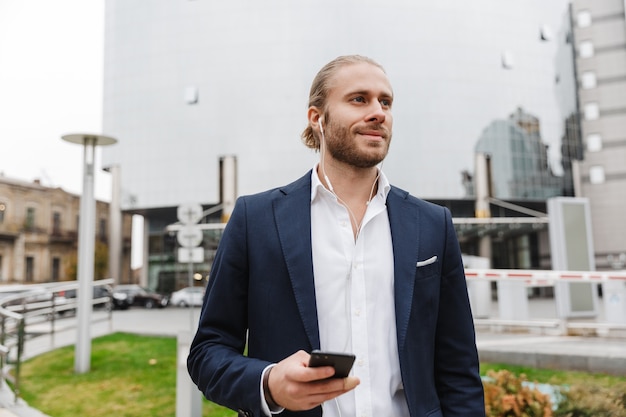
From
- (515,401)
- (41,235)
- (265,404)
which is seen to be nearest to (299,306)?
(265,404)

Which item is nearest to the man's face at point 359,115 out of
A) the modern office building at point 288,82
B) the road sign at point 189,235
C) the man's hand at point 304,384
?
the man's hand at point 304,384

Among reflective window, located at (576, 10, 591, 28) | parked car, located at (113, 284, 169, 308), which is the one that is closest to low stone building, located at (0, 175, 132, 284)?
parked car, located at (113, 284, 169, 308)

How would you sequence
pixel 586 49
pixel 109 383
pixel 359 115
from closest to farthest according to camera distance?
pixel 359 115 → pixel 109 383 → pixel 586 49

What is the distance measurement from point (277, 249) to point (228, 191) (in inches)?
1248

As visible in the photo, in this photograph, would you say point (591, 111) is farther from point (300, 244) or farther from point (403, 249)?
point (300, 244)

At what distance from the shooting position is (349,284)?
1.58 m

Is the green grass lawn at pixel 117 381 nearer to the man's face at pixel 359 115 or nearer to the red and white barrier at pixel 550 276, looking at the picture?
the red and white barrier at pixel 550 276

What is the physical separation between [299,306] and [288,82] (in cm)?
3182

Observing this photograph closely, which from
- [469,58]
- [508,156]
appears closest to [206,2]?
[469,58]

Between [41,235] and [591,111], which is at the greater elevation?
[591,111]

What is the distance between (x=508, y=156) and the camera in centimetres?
3412

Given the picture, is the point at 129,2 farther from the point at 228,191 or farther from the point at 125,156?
the point at 228,191

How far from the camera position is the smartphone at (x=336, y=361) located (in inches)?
44.2

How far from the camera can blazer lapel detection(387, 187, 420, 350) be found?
5.12 feet
